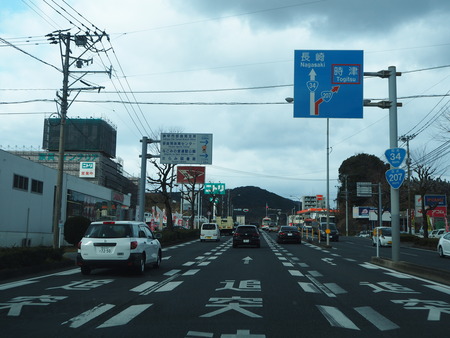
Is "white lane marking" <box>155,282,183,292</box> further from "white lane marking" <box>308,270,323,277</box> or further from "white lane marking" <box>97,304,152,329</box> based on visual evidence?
"white lane marking" <box>308,270,323,277</box>

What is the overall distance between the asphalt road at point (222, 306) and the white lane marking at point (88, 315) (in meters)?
0.01

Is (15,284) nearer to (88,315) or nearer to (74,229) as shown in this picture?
(88,315)

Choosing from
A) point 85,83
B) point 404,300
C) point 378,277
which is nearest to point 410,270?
point 378,277

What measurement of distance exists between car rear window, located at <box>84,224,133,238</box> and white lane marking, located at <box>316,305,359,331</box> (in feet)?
Result: 21.5

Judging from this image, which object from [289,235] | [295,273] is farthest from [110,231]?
[289,235]

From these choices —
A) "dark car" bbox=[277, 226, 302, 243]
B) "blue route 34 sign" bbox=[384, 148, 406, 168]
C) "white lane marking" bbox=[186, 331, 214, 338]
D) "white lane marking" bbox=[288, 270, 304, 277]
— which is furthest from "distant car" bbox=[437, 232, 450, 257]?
"white lane marking" bbox=[186, 331, 214, 338]

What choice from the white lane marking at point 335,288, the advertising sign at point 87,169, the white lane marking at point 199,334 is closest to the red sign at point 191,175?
the advertising sign at point 87,169

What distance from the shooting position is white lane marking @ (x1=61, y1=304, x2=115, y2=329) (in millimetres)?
6250

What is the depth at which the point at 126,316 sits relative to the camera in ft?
22.2

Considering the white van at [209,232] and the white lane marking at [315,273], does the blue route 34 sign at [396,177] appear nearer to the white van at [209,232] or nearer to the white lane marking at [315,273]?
the white lane marking at [315,273]

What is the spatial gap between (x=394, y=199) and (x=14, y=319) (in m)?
13.7

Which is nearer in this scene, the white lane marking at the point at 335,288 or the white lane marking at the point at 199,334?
the white lane marking at the point at 199,334

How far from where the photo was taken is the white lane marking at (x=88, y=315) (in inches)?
246

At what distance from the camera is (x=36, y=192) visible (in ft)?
96.1
